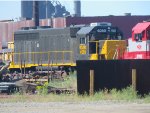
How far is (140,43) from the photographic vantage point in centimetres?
2759

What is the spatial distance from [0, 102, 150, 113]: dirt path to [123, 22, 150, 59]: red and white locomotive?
35.7 feet

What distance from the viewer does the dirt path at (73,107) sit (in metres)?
14.7

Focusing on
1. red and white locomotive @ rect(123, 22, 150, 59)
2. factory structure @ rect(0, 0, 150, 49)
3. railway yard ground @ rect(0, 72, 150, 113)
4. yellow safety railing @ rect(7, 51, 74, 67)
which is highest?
factory structure @ rect(0, 0, 150, 49)

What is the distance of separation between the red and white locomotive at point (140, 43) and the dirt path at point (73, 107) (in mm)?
10891

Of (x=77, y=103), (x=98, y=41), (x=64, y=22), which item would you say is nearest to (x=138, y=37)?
(x=98, y=41)

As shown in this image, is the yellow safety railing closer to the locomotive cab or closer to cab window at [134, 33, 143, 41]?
the locomotive cab

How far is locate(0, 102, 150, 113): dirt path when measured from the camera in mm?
14695

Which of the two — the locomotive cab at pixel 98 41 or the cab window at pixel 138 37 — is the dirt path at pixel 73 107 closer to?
the cab window at pixel 138 37

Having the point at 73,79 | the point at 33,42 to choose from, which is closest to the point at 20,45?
the point at 33,42

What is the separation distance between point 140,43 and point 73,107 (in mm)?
12860

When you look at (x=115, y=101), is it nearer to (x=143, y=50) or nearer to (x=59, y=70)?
(x=143, y=50)

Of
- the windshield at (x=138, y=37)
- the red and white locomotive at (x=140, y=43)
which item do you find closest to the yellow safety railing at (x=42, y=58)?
the red and white locomotive at (x=140, y=43)

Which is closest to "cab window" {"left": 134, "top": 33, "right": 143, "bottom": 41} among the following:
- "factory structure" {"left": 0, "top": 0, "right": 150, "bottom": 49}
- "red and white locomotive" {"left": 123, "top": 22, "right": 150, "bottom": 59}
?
"red and white locomotive" {"left": 123, "top": 22, "right": 150, "bottom": 59}

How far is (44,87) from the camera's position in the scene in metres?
20.9
